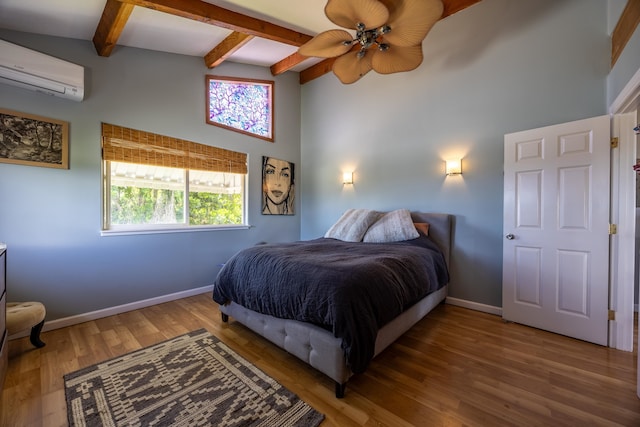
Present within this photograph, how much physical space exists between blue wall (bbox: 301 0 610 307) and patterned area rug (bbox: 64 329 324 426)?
252 centimetres

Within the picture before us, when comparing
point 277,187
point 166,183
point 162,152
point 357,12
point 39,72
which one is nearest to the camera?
point 357,12

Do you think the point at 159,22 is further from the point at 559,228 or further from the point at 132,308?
the point at 559,228

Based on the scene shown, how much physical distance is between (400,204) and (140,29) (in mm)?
3644

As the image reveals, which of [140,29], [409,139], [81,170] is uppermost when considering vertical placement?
[140,29]

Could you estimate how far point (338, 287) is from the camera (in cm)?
161

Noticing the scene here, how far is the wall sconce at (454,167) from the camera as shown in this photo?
9.97 feet

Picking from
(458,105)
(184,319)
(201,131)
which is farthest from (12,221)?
(458,105)

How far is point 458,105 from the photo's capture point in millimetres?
3088

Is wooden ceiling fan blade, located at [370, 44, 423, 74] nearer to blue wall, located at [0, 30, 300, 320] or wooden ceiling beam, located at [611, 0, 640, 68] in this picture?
wooden ceiling beam, located at [611, 0, 640, 68]

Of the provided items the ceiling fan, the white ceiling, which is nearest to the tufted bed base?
the ceiling fan

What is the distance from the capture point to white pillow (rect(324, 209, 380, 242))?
3311mm

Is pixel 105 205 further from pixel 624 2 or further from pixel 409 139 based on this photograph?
pixel 624 2

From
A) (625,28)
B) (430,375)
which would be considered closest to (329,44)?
(625,28)

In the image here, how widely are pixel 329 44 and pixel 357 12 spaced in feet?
1.33
